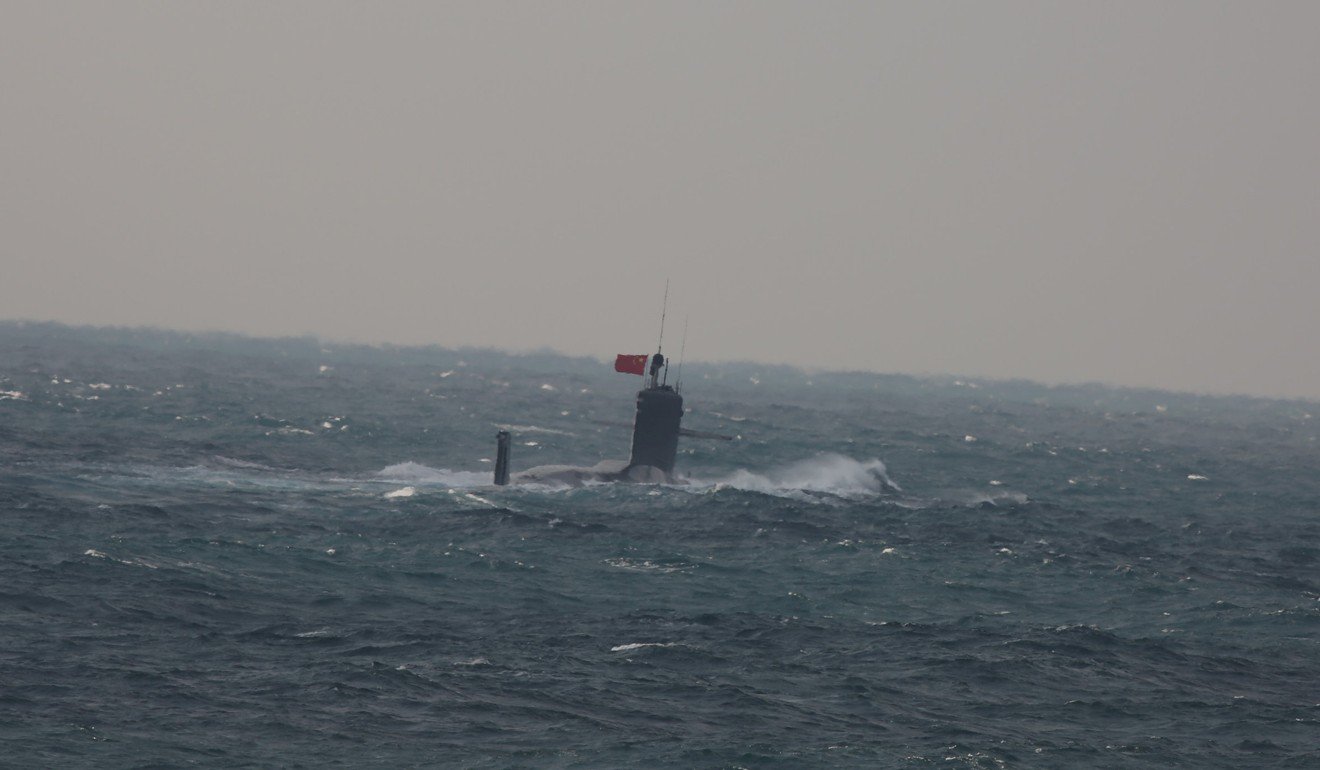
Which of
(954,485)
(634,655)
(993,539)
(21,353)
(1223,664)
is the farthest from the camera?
(21,353)

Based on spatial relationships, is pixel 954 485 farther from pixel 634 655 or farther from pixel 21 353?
pixel 21 353

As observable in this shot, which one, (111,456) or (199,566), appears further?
(111,456)

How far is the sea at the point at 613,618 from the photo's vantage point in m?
21.0

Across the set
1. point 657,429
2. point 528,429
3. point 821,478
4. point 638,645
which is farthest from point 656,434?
point 528,429

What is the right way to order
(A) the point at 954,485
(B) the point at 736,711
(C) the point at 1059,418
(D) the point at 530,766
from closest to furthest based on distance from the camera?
(D) the point at 530,766
(B) the point at 736,711
(A) the point at 954,485
(C) the point at 1059,418

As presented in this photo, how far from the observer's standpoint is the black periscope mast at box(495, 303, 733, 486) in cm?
5131

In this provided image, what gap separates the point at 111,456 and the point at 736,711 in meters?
34.7

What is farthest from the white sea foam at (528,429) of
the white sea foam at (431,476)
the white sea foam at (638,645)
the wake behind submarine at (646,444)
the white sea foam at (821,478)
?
the white sea foam at (638,645)

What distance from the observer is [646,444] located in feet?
174

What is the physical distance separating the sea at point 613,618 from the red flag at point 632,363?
4141 millimetres

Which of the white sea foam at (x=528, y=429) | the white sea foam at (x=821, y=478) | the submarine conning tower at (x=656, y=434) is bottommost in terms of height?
the white sea foam at (x=528, y=429)

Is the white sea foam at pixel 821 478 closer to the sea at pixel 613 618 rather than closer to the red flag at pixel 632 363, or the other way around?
the sea at pixel 613 618

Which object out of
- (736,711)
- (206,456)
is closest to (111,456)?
(206,456)

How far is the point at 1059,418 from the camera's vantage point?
165 metres
